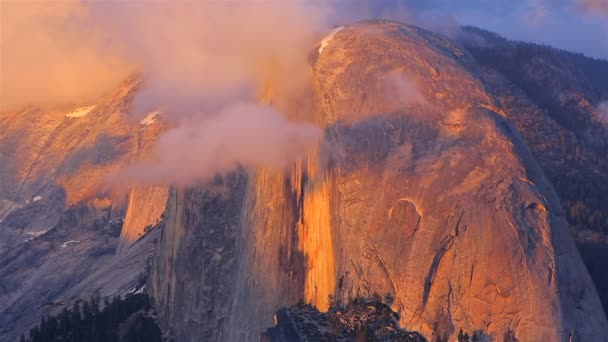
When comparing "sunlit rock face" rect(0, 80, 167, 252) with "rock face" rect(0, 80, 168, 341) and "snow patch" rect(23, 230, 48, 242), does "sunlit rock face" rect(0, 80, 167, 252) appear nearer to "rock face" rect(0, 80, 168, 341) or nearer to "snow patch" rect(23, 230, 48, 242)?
"rock face" rect(0, 80, 168, 341)

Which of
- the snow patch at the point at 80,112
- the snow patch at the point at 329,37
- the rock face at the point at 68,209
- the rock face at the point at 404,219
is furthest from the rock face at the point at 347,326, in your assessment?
the snow patch at the point at 80,112

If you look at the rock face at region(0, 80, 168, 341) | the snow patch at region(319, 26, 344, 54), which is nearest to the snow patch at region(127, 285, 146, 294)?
the rock face at region(0, 80, 168, 341)

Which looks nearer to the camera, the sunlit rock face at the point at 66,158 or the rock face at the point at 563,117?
the rock face at the point at 563,117

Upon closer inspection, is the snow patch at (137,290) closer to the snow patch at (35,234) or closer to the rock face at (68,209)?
the rock face at (68,209)

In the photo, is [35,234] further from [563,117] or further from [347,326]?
[347,326]

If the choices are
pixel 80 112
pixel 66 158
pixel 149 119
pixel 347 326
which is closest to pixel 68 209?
pixel 66 158

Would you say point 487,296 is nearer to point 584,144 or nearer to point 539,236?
point 539,236
